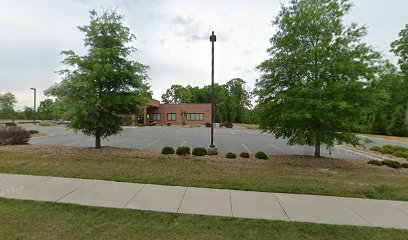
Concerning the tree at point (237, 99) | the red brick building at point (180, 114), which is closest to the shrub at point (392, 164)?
the red brick building at point (180, 114)

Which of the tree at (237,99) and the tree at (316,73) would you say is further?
the tree at (237,99)

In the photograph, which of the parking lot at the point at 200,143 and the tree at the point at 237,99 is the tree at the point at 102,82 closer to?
the parking lot at the point at 200,143

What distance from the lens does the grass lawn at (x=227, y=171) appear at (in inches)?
246

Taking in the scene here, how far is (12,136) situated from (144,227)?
46.0ft

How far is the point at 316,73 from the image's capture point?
9.16 m

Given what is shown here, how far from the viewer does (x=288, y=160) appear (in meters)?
10.4

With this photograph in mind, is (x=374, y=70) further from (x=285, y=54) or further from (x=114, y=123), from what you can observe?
(x=114, y=123)

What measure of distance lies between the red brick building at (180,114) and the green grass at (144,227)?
51002 millimetres

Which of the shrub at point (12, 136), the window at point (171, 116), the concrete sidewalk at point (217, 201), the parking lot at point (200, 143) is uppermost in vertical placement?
the window at point (171, 116)

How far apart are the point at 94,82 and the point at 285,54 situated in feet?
29.7

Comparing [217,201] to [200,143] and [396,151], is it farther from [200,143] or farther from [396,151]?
[396,151]

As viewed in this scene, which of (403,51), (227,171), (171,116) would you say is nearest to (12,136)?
(227,171)

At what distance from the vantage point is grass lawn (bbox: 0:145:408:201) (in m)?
6.25

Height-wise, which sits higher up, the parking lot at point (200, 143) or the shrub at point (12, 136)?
the shrub at point (12, 136)
